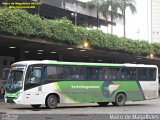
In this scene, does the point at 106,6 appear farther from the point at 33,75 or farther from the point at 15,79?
the point at 15,79

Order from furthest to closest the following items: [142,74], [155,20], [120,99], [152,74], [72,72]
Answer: [155,20]
[152,74]
[142,74]
[120,99]
[72,72]

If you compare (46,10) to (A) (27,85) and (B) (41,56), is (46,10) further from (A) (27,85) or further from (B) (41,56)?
(A) (27,85)

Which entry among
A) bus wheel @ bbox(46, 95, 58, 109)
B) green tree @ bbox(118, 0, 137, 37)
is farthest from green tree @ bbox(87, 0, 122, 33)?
bus wheel @ bbox(46, 95, 58, 109)

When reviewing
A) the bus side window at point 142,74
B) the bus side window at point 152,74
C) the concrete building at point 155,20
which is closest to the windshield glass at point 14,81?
the bus side window at point 142,74

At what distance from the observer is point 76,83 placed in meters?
27.4

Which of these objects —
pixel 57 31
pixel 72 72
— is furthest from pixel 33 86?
pixel 57 31

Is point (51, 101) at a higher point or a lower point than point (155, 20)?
lower

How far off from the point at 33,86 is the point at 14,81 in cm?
121

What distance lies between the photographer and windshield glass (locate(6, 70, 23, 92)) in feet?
82.9

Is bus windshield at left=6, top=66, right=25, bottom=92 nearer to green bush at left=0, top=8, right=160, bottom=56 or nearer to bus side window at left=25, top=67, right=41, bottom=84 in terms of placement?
bus side window at left=25, top=67, right=41, bottom=84

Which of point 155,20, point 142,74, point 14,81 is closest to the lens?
→ point 14,81

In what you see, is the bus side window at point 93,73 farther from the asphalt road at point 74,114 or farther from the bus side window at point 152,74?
the bus side window at point 152,74

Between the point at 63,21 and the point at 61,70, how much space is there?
8266 millimetres

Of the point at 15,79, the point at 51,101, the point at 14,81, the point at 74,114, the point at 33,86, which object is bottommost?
the point at 74,114
